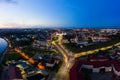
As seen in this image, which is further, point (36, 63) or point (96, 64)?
point (36, 63)

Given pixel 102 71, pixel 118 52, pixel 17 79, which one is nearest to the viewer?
pixel 17 79

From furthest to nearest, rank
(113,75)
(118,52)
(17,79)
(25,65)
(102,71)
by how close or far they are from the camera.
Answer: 1. (118,52)
2. (25,65)
3. (102,71)
4. (113,75)
5. (17,79)

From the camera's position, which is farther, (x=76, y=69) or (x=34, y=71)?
(x=34, y=71)

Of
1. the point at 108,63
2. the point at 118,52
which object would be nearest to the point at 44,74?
the point at 108,63

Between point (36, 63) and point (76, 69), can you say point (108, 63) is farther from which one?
point (36, 63)

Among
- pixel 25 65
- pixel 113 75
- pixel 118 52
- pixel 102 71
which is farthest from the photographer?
pixel 118 52

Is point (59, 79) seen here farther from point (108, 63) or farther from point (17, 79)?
point (108, 63)

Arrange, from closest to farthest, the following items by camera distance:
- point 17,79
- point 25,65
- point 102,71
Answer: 1. point 17,79
2. point 102,71
3. point 25,65

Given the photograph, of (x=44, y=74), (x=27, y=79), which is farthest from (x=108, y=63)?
(x=27, y=79)
